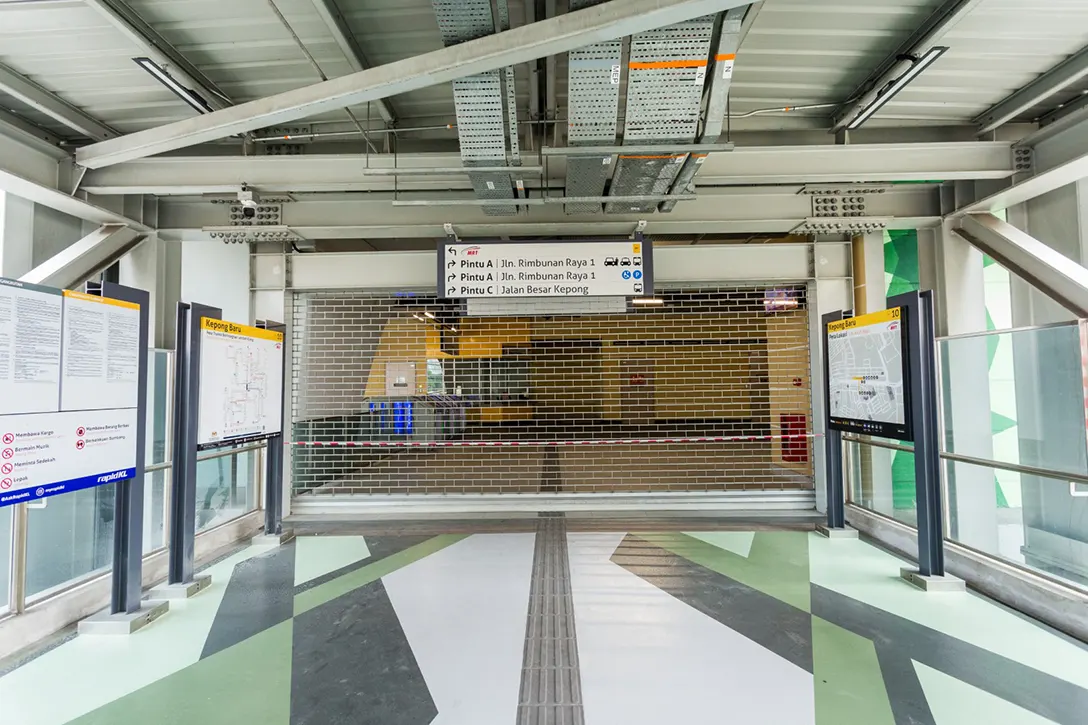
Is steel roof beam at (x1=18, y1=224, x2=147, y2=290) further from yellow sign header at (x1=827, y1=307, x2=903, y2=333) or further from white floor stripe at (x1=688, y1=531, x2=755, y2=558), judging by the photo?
yellow sign header at (x1=827, y1=307, x2=903, y2=333)

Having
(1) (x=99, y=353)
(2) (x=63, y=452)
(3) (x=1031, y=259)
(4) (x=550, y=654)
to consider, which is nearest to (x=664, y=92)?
(4) (x=550, y=654)

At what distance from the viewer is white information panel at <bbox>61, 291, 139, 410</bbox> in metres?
2.97

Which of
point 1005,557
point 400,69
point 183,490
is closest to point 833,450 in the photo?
point 1005,557

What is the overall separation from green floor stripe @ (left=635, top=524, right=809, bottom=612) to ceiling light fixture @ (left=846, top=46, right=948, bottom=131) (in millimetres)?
3702

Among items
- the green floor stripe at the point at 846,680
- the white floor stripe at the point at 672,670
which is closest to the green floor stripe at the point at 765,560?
the green floor stripe at the point at 846,680

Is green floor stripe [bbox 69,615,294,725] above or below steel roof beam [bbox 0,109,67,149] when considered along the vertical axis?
below

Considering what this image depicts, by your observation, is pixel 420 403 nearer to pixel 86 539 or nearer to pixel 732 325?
pixel 86 539

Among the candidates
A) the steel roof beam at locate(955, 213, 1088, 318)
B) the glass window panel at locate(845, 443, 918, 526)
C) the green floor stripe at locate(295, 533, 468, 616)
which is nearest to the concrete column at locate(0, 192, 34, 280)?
the green floor stripe at locate(295, 533, 468, 616)

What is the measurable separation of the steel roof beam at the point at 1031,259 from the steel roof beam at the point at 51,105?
7938 millimetres

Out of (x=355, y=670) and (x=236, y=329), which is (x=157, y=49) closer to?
(x=236, y=329)

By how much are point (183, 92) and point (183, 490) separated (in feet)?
9.54

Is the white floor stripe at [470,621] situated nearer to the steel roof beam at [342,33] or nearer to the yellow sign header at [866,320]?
the yellow sign header at [866,320]

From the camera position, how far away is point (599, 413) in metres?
6.25

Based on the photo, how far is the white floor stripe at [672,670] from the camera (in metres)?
2.40
